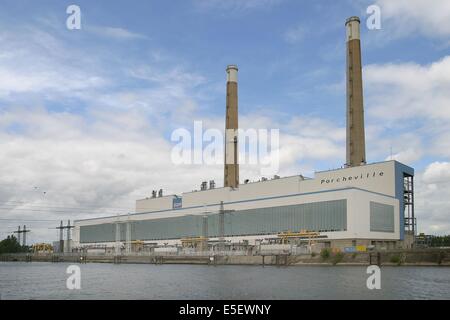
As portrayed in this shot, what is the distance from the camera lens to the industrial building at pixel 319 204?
11494 centimetres

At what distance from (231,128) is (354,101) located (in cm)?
3883

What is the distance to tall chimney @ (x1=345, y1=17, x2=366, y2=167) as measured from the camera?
123812 millimetres

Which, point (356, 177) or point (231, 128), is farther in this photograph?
point (231, 128)

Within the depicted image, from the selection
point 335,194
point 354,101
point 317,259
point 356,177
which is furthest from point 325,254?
point 354,101

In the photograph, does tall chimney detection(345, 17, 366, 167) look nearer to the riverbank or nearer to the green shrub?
the green shrub

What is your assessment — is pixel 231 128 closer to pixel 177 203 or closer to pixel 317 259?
pixel 177 203

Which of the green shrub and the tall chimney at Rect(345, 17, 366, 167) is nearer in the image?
the green shrub

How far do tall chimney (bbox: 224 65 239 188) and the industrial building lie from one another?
0.28 meters

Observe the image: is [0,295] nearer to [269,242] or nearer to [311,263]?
[311,263]

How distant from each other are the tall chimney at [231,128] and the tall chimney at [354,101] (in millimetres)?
36014

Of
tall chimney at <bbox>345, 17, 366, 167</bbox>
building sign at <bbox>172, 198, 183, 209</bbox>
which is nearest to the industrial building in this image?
tall chimney at <bbox>345, 17, 366, 167</bbox>

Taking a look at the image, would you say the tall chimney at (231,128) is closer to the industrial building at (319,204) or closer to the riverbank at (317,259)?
the industrial building at (319,204)

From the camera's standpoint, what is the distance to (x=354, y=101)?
12500 cm

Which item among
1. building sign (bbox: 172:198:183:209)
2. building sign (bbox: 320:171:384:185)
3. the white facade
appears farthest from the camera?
building sign (bbox: 172:198:183:209)
